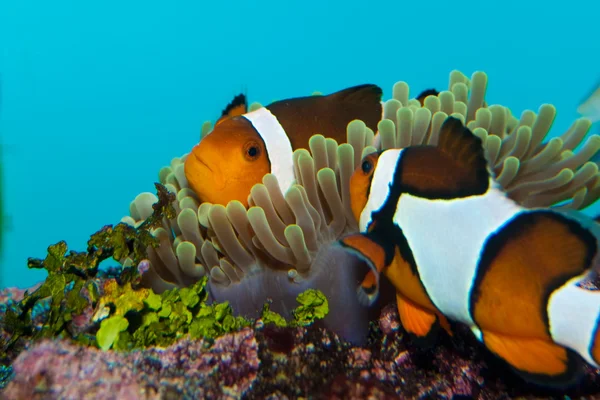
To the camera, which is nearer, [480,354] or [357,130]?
[480,354]

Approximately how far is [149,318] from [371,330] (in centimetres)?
66

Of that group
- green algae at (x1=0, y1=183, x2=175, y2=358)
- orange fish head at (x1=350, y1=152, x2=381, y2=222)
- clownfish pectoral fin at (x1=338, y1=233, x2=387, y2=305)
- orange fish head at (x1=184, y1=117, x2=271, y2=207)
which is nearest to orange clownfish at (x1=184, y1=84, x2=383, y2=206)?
orange fish head at (x1=184, y1=117, x2=271, y2=207)

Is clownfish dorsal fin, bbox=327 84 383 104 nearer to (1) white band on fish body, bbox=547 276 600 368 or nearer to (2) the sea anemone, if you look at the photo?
(2) the sea anemone

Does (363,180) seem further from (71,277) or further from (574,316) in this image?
(71,277)

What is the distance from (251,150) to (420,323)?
831 millimetres

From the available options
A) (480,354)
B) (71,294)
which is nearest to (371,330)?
(480,354)

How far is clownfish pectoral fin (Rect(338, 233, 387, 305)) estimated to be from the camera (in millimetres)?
1055

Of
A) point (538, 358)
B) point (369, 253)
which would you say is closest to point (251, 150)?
point (369, 253)

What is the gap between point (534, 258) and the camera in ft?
3.12

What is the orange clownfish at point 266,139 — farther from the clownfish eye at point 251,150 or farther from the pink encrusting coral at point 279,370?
the pink encrusting coral at point 279,370

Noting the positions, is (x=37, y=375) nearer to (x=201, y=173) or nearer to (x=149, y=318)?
(x=149, y=318)

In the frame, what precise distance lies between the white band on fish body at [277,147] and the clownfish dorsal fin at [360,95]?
260mm

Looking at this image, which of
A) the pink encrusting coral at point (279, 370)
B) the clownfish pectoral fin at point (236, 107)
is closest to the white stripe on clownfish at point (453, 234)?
the pink encrusting coral at point (279, 370)

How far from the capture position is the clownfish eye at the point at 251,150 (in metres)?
1.68
